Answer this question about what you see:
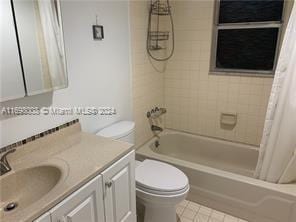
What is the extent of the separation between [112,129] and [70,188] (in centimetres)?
88

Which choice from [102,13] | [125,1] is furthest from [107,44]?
[125,1]

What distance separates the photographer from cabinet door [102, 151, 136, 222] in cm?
127

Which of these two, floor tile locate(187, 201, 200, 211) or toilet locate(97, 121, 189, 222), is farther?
floor tile locate(187, 201, 200, 211)

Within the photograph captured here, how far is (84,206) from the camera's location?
3.66 ft

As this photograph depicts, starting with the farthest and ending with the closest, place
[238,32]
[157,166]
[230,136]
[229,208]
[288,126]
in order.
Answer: [230,136] < [238,32] < [229,208] < [157,166] < [288,126]

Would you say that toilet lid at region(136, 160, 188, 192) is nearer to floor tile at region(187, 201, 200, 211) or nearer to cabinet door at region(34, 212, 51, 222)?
floor tile at region(187, 201, 200, 211)

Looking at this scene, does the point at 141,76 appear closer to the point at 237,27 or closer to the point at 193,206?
the point at 237,27

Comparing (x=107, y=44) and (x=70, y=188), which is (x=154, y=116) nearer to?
(x=107, y=44)

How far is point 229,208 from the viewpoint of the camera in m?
2.05

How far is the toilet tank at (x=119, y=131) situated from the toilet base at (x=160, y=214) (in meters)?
0.58

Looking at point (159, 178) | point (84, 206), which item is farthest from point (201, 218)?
point (84, 206)

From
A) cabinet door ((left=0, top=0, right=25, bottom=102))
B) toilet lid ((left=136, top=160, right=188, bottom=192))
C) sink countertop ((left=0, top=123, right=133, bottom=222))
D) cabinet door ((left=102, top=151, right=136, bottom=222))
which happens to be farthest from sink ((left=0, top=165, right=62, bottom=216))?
toilet lid ((left=136, top=160, right=188, bottom=192))

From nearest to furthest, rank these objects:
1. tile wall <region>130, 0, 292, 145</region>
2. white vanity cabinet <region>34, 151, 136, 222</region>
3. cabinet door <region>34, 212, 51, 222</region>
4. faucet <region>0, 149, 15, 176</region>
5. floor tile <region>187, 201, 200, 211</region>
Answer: cabinet door <region>34, 212, 51, 222</region>
white vanity cabinet <region>34, 151, 136, 222</region>
faucet <region>0, 149, 15, 176</region>
floor tile <region>187, 201, 200, 211</region>
tile wall <region>130, 0, 292, 145</region>

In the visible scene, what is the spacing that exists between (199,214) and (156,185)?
70 centimetres
